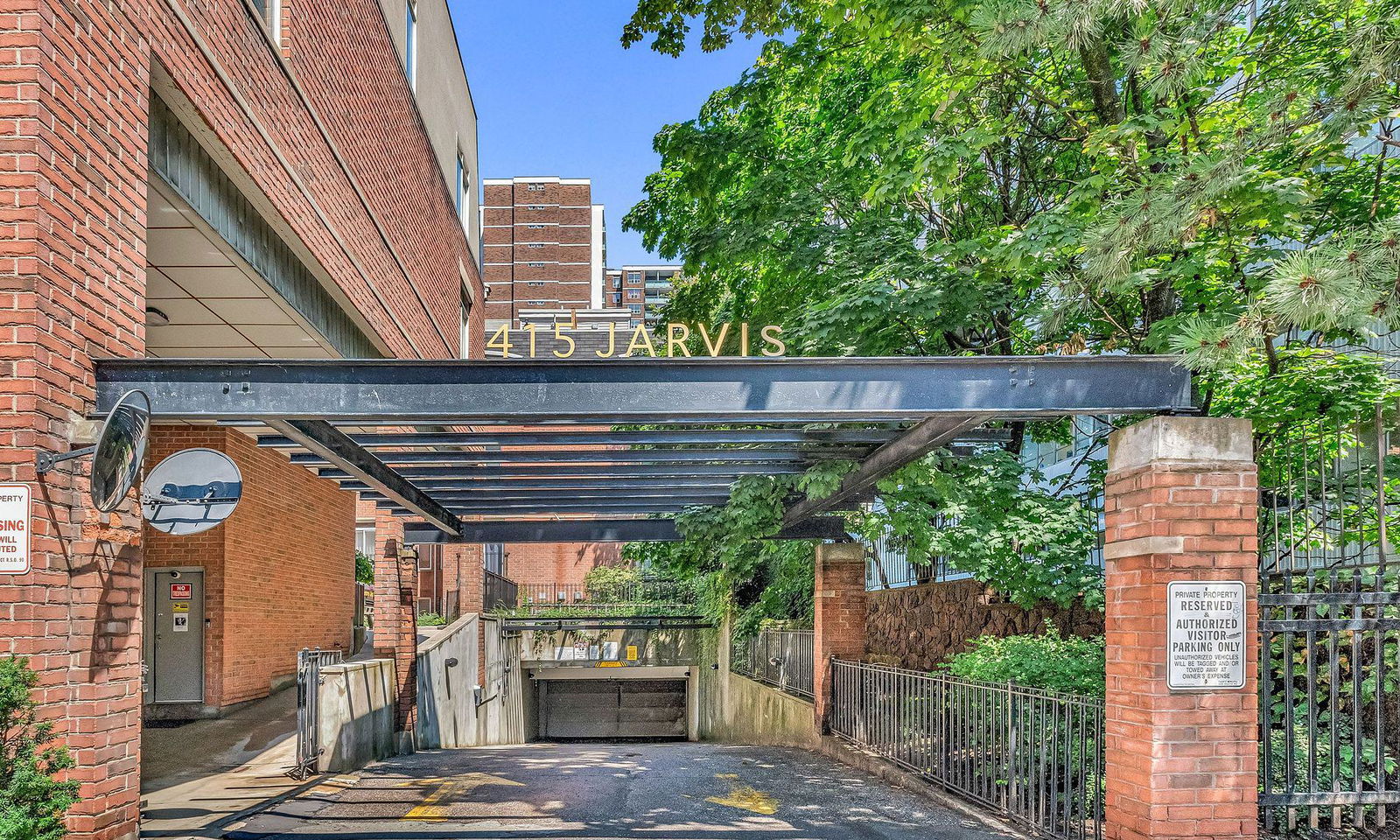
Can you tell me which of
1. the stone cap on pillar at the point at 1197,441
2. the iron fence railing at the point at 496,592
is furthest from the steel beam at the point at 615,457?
the iron fence railing at the point at 496,592

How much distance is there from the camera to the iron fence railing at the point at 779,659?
17344mm

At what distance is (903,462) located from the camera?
30.3 feet

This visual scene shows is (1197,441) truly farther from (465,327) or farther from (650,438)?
(465,327)

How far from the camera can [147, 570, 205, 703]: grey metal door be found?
50.8 ft

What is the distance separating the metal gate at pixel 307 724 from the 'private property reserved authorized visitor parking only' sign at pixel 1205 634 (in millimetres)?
9486

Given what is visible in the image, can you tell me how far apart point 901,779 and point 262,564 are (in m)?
10.6

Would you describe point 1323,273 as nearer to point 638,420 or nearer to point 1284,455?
point 638,420

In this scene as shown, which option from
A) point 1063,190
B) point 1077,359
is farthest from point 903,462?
point 1063,190

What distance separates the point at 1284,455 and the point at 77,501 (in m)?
8.96

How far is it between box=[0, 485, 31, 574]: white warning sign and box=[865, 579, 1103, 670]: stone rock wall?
29.2ft

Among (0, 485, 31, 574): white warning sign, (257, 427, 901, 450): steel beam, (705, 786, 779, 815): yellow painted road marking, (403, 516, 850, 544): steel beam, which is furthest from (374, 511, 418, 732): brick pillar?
(0, 485, 31, 574): white warning sign

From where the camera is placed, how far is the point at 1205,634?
6.51 m

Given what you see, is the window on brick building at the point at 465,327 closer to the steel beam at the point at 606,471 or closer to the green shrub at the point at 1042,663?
the steel beam at the point at 606,471

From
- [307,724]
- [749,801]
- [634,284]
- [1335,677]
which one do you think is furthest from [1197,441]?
[634,284]
